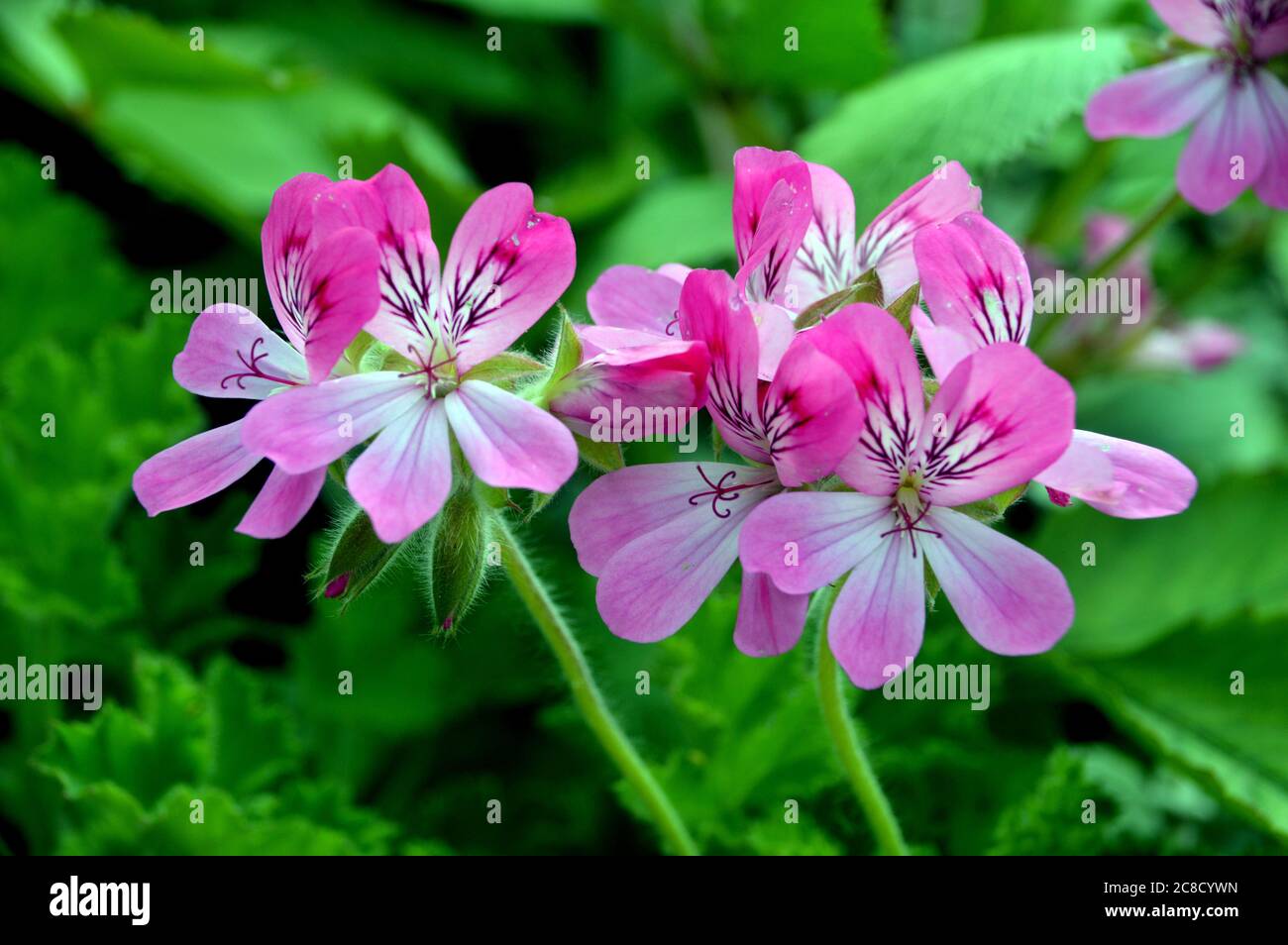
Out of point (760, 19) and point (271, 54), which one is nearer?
point (760, 19)

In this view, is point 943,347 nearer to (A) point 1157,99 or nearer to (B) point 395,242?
(B) point 395,242

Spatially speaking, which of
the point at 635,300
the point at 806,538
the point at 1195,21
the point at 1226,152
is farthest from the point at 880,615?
the point at 1195,21

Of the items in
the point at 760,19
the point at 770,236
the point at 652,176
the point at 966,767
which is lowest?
the point at 966,767

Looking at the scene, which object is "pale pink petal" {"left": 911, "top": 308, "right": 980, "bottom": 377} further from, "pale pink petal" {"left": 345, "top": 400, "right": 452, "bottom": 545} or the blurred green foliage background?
the blurred green foliage background

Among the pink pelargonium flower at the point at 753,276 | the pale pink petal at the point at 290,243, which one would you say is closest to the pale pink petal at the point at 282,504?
the pale pink petal at the point at 290,243

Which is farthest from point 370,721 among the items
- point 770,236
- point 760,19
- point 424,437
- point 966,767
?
point 760,19

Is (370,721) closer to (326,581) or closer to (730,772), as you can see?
(730,772)

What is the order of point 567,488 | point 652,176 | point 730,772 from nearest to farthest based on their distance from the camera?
point 730,772 < point 567,488 < point 652,176
